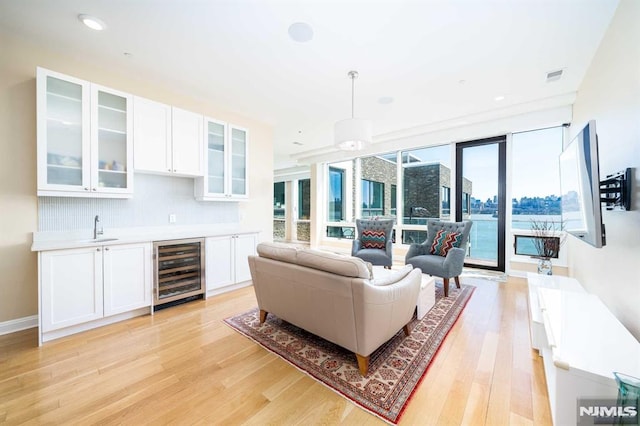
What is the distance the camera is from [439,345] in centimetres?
213

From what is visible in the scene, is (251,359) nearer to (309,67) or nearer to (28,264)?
(28,264)

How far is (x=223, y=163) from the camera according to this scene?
366 cm

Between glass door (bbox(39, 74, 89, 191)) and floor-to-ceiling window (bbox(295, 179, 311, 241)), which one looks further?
floor-to-ceiling window (bbox(295, 179, 311, 241))

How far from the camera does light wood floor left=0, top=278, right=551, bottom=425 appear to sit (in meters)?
1.42

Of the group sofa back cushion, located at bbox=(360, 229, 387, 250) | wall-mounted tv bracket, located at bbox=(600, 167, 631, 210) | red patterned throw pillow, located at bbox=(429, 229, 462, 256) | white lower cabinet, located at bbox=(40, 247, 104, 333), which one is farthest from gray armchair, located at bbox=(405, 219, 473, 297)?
white lower cabinet, located at bbox=(40, 247, 104, 333)

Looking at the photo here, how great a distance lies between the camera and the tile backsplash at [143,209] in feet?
8.35

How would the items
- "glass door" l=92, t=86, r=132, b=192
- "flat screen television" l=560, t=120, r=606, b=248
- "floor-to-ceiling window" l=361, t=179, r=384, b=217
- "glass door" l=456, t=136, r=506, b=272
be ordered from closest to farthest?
"flat screen television" l=560, t=120, r=606, b=248
"glass door" l=92, t=86, r=132, b=192
"glass door" l=456, t=136, r=506, b=272
"floor-to-ceiling window" l=361, t=179, r=384, b=217

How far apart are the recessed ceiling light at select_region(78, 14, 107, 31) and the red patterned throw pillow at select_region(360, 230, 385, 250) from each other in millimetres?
4014

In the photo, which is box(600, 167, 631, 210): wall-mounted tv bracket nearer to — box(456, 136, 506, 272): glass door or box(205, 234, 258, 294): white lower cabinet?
box(456, 136, 506, 272): glass door

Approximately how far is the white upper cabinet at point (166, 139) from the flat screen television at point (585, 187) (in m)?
3.80

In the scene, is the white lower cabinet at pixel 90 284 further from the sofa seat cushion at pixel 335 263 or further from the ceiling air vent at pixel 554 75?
the ceiling air vent at pixel 554 75

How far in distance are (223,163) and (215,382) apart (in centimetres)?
282

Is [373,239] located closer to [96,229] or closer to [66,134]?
[96,229]

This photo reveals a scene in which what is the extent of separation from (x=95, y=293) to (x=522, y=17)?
4.55 m
